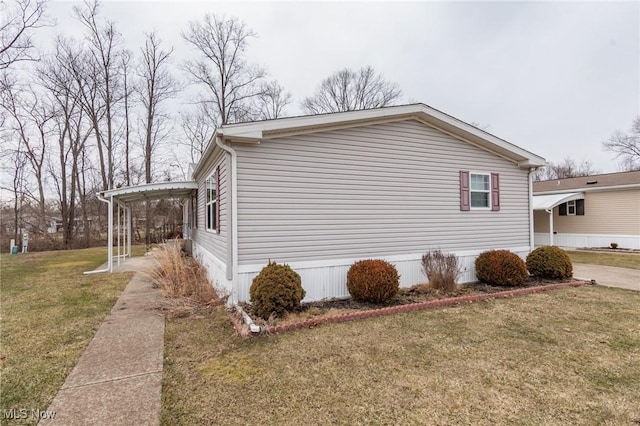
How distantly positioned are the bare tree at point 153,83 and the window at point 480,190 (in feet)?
70.8

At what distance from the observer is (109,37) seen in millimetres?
21781

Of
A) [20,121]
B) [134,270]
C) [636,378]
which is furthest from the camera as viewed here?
[20,121]

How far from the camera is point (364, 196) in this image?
6.89m

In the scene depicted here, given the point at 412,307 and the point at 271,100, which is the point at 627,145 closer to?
the point at 271,100

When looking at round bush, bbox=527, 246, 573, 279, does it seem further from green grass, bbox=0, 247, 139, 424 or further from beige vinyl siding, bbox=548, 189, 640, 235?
beige vinyl siding, bbox=548, 189, 640, 235

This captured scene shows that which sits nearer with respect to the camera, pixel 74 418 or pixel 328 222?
pixel 74 418

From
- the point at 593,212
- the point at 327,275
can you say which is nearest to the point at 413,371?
the point at 327,275

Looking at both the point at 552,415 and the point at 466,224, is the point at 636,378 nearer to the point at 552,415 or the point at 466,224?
the point at 552,415

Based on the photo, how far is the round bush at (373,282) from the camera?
581cm

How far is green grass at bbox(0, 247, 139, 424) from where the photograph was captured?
3203 millimetres

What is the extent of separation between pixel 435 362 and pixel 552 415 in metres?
1.19

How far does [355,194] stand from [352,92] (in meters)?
22.4

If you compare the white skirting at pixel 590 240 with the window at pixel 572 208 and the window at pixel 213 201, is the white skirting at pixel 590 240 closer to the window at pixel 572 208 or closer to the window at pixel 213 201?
the window at pixel 572 208

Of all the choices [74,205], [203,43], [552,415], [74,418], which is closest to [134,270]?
[74,418]
